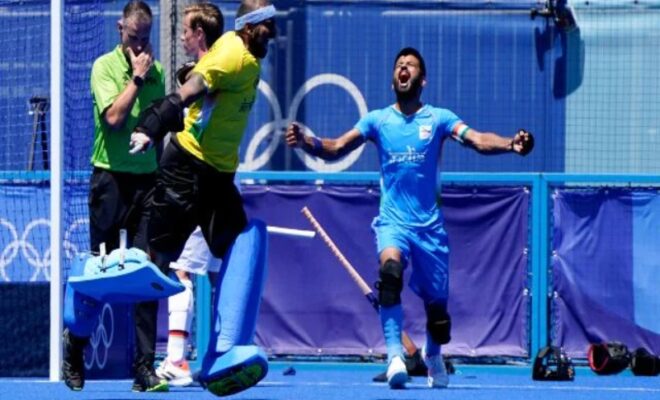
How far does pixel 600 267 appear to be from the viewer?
13.3 metres

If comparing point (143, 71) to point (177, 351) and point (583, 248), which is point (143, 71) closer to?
point (177, 351)

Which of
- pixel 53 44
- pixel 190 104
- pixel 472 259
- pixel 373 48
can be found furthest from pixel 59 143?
pixel 373 48

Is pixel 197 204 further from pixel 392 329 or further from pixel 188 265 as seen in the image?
pixel 188 265

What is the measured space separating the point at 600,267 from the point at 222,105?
5414 millimetres

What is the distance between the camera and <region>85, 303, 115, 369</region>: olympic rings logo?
35.9 feet

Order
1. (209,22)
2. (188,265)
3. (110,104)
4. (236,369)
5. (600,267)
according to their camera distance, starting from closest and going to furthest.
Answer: (236,369) → (209,22) → (110,104) → (188,265) → (600,267)

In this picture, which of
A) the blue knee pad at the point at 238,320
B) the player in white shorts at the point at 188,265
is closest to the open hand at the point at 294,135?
the player in white shorts at the point at 188,265

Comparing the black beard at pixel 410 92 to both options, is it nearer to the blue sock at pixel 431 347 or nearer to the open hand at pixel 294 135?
the open hand at pixel 294 135

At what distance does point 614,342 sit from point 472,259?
48.2 inches

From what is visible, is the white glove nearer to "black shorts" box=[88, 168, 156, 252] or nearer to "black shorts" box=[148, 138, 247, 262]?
"black shorts" box=[148, 138, 247, 262]

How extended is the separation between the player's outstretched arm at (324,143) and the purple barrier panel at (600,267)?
114 inches

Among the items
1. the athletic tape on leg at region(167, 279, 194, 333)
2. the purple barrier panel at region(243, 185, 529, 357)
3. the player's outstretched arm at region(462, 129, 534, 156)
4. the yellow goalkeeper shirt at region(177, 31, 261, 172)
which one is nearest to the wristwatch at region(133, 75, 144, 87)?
the yellow goalkeeper shirt at region(177, 31, 261, 172)

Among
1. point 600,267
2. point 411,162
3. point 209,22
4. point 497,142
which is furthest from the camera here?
point 600,267

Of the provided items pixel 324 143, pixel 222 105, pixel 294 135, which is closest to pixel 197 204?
pixel 222 105
